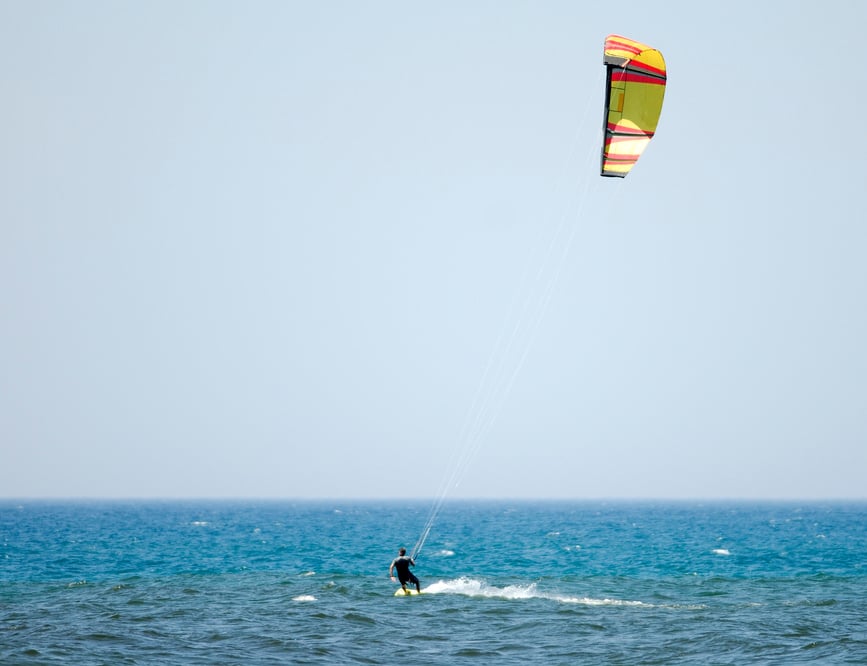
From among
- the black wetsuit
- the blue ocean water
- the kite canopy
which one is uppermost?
the kite canopy

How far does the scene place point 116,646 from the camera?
21891mm

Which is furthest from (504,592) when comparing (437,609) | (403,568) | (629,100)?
(629,100)

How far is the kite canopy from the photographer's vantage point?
69.1ft

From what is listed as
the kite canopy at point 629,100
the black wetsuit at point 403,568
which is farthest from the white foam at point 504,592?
the kite canopy at point 629,100

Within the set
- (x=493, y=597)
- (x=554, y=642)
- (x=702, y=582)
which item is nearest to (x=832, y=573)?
(x=702, y=582)

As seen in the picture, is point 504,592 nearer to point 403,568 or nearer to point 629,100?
point 403,568

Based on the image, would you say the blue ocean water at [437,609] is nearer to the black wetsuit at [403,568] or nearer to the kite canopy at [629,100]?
the black wetsuit at [403,568]

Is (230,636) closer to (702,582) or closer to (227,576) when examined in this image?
(227,576)

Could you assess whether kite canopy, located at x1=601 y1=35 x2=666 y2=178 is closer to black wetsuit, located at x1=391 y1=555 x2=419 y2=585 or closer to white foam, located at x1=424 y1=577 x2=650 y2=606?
black wetsuit, located at x1=391 y1=555 x2=419 y2=585

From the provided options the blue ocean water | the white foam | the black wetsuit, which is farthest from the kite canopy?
the white foam

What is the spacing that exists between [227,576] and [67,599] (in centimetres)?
901

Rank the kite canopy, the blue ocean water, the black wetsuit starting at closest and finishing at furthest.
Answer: the kite canopy → the blue ocean water → the black wetsuit

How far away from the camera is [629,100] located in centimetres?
2141

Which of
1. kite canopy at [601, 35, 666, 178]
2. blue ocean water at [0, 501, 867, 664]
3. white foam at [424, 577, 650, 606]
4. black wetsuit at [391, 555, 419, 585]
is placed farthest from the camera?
white foam at [424, 577, 650, 606]
